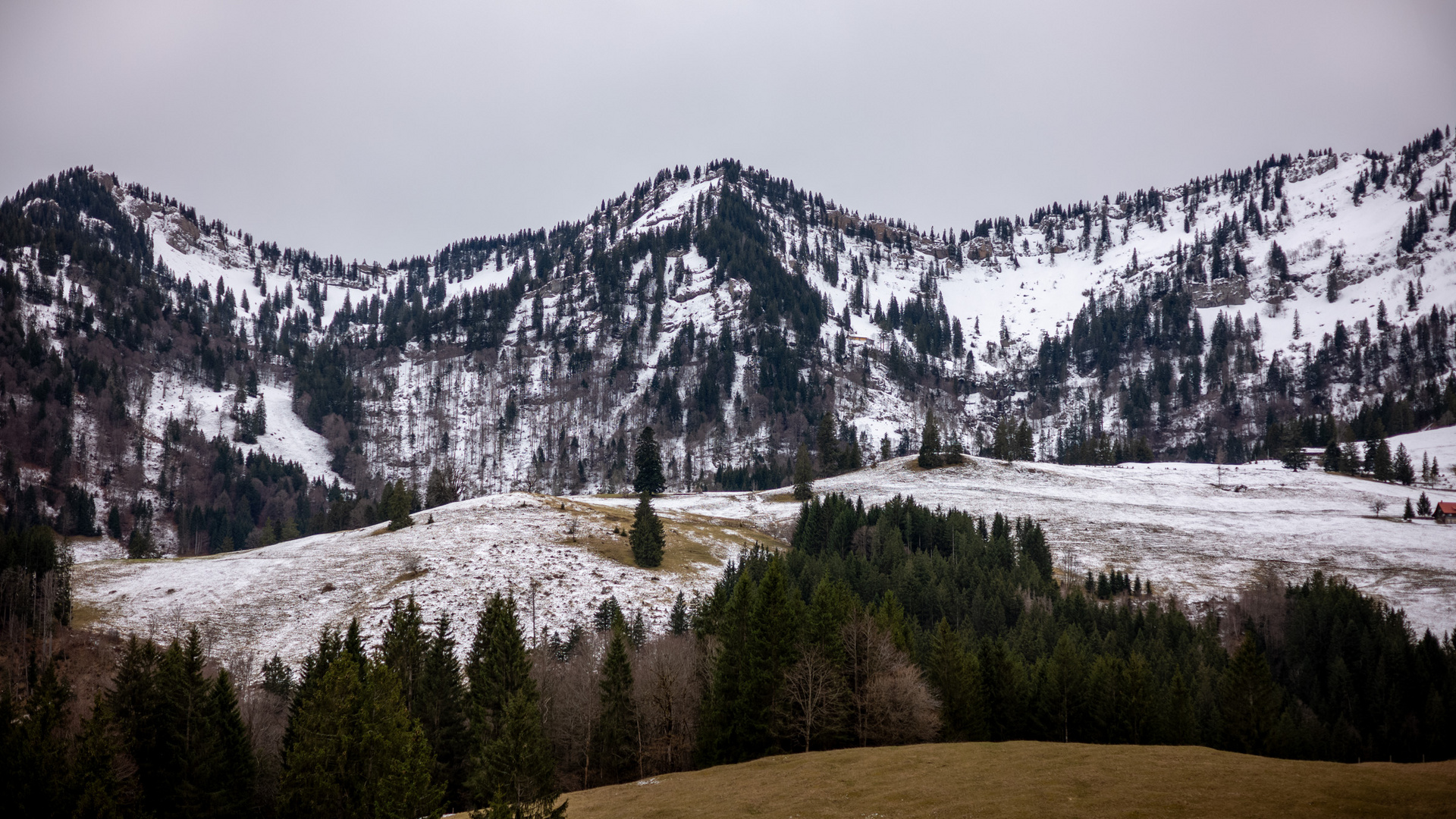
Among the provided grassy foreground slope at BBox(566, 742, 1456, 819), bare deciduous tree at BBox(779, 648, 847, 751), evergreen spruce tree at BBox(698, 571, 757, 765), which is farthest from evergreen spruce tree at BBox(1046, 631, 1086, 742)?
evergreen spruce tree at BBox(698, 571, 757, 765)

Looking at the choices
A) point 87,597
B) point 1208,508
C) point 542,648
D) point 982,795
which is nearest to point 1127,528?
point 1208,508

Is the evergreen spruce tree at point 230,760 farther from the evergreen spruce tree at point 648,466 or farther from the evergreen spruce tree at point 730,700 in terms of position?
the evergreen spruce tree at point 648,466

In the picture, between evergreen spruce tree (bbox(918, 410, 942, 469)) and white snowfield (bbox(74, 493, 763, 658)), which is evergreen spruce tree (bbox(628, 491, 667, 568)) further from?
evergreen spruce tree (bbox(918, 410, 942, 469))

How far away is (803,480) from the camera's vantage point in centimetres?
16625

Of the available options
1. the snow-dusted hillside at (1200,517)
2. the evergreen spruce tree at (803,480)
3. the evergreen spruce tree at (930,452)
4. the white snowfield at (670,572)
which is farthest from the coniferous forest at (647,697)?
the evergreen spruce tree at (930,452)

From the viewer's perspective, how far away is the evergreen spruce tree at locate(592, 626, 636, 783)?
52.7 metres

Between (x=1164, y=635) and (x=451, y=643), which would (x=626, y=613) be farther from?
(x=1164, y=635)

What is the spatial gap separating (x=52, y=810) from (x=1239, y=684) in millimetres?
75274

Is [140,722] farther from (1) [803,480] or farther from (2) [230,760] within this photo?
(1) [803,480]

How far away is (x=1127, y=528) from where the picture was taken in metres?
136

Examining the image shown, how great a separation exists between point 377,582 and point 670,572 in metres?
37.8

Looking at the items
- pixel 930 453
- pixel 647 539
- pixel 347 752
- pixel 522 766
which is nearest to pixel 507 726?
pixel 522 766

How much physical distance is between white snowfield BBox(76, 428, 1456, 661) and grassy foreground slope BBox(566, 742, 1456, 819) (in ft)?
164

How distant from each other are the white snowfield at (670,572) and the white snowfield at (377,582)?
0.28 m
